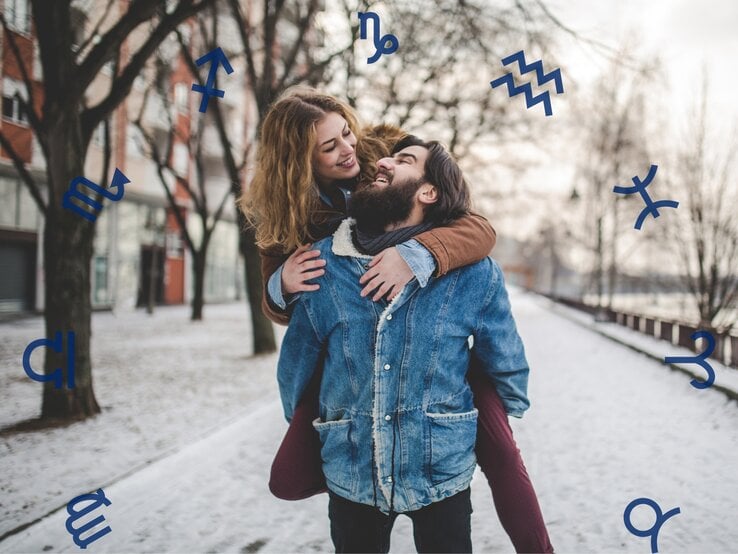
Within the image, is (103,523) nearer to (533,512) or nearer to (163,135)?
(533,512)

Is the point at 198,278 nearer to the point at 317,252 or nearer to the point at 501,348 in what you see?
the point at 317,252

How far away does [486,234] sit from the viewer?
1983 millimetres

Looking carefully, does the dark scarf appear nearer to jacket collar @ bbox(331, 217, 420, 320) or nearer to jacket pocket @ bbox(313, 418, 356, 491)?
jacket collar @ bbox(331, 217, 420, 320)

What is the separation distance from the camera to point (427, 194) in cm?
195

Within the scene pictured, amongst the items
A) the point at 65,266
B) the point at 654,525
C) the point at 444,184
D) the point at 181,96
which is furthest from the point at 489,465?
the point at 181,96

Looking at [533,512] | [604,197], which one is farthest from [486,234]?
[604,197]

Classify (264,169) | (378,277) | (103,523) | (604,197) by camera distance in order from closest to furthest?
(378,277), (264,169), (103,523), (604,197)

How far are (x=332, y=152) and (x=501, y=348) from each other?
0.93 meters

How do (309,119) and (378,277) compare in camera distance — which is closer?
(378,277)

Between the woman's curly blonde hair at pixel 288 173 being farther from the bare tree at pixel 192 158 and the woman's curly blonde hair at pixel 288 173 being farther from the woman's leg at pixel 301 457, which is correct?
the bare tree at pixel 192 158

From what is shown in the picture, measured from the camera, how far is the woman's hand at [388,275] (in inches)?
69.5

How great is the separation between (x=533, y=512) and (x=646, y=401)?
6.00 meters

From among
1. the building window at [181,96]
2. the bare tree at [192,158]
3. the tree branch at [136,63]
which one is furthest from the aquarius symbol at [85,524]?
the building window at [181,96]

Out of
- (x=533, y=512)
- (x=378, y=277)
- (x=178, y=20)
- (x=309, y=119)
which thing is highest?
(x=178, y=20)
